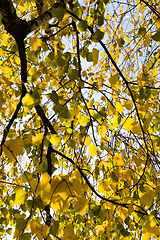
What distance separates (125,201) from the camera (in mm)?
1239

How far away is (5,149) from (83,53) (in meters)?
0.78

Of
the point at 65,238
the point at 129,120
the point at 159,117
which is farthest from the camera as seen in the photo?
the point at 159,117

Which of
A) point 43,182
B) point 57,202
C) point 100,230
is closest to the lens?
point 43,182

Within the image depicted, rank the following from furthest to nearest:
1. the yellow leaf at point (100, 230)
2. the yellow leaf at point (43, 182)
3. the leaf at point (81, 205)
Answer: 1. the yellow leaf at point (100, 230)
2. the leaf at point (81, 205)
3. the yellow leaf at point (43, 182)

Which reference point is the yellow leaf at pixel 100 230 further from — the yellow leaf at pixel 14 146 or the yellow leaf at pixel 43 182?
the yellow leaf at pixel 14 146

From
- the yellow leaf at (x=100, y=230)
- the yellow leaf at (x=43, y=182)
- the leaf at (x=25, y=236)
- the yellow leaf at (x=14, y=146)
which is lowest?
the leaf at (x=25, y=236)

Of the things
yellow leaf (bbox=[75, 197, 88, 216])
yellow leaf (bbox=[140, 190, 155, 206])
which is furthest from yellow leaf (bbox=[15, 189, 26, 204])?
yellow leaf (bbox=[140, 190, 155, 206])

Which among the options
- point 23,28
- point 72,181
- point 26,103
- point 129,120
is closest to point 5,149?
point 26,103

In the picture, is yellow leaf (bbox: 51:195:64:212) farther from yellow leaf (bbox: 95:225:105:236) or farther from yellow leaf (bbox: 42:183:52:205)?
yellow leaf (bbox: 95:225:105:236)

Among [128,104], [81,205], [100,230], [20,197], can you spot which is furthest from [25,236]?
[128,104]

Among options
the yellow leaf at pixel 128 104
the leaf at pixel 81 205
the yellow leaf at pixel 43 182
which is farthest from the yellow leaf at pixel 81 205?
the yellow leaf at pixel 128 104

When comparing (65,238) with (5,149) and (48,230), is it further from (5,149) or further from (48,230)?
(5,149)

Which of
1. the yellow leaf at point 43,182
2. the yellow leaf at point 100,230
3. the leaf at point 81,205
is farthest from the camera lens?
the yellow leaf at point 100,230

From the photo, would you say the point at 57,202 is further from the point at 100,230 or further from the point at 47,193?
the point at 100,230
